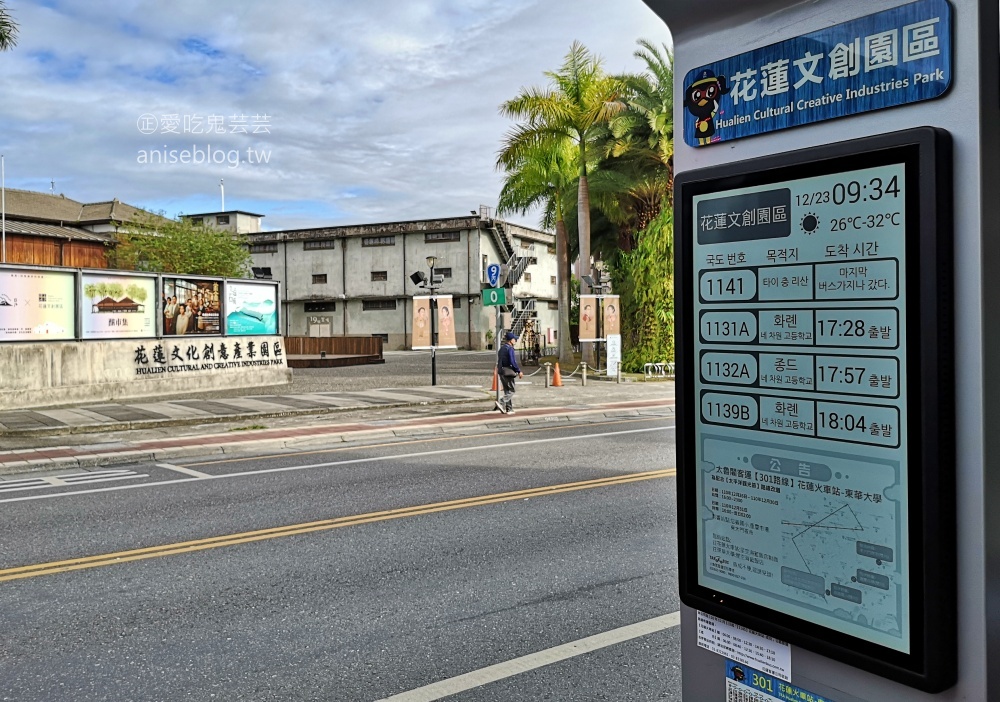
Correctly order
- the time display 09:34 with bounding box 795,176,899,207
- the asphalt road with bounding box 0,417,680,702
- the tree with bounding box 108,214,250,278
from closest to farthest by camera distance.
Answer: the time display 09:34 with bounding box 795,176,899,207
the asphalt road with bounding box 0,417,680,702
the tree with bounding box 108,214,250,278

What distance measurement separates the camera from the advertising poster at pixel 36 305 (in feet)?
61.9

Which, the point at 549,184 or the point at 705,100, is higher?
the point at 549,184

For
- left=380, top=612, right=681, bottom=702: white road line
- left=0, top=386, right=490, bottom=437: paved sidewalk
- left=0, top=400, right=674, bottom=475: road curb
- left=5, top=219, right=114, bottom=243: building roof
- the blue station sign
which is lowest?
left=380, top=612, right=681, bottom=702: white road line

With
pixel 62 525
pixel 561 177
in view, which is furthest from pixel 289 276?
pixel 62 525

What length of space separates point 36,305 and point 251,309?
579cm

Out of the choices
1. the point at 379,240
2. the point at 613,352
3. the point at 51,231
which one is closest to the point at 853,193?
the point at 613,352

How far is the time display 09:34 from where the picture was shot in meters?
1.80

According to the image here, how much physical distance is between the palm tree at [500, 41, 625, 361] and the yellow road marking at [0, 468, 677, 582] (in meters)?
21.3

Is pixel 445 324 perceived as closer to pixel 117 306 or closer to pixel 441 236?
pixel 117 306

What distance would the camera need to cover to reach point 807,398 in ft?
6.47

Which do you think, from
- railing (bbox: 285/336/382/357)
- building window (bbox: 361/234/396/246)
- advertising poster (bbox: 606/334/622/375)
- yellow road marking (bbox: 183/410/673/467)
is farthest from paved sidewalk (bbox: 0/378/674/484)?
building window (bbox: 361/234/396/246)

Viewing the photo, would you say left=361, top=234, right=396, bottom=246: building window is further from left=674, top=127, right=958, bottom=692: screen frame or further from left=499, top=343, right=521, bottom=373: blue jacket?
left=674, top=127, right=958, bottom=692: screen frame

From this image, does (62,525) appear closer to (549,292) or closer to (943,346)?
(943,346)

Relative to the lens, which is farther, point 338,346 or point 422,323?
point 338,346
